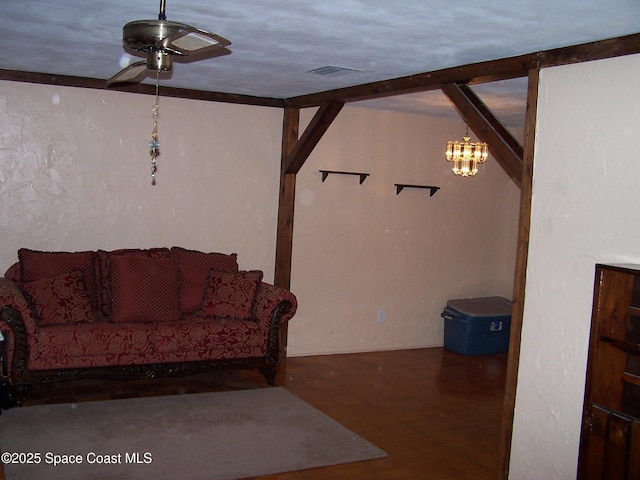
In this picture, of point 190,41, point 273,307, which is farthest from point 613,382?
point 273,307

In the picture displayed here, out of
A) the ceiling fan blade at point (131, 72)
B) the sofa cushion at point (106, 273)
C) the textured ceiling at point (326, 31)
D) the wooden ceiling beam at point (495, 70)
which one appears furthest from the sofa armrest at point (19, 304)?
the wooden ceiling beam at point (495, 70)

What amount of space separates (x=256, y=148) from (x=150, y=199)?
1.05m

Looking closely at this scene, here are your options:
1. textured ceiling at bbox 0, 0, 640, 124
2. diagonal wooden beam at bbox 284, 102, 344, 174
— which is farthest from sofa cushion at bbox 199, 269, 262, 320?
textured ceiling at bbox 0, 0, 640, 124

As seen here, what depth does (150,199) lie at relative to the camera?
224 inches

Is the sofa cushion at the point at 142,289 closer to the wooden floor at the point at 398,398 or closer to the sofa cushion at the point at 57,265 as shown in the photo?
the sofa cushion at the point at 57,265

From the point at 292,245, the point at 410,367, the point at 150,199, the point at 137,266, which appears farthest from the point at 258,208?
the point at 410,367

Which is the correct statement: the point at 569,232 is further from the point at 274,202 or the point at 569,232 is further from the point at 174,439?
the point at 274,202

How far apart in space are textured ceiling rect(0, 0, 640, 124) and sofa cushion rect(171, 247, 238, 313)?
4.76ft

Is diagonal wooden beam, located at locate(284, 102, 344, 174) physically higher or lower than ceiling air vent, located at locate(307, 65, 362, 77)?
lower

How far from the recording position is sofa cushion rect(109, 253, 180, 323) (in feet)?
16.3

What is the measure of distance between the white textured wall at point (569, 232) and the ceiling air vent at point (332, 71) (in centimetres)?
130

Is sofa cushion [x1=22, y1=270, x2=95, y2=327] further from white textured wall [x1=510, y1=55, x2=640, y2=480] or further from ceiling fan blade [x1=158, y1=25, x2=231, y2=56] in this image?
white textured wall [x1=510, y1=55, x2=640, y2=480]

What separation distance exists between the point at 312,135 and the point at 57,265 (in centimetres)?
224

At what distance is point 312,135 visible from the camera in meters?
5.70
